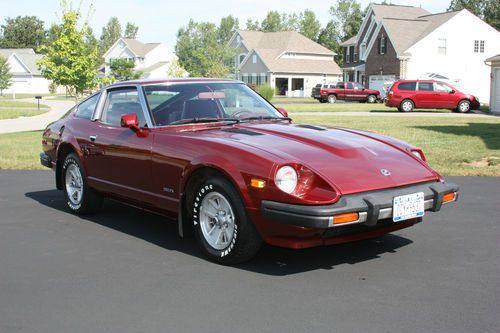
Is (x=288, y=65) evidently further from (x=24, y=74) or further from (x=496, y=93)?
(x=496, y=93)

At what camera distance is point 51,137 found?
7.68 m

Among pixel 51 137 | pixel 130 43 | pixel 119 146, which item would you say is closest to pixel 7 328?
pixel 119 146

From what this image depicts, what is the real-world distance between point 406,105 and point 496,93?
14.5 ft

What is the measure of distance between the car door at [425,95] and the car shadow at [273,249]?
27058mm

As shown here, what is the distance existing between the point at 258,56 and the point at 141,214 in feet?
220

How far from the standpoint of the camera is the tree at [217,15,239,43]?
122 meters

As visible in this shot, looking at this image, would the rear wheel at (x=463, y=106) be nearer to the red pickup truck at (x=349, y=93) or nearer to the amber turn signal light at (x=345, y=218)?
the red pickup truck at (x=349, y=93)

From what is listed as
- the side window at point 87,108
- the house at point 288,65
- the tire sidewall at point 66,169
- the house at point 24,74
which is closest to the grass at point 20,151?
the tire sidewall at point 66,169

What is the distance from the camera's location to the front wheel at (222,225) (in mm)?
4836

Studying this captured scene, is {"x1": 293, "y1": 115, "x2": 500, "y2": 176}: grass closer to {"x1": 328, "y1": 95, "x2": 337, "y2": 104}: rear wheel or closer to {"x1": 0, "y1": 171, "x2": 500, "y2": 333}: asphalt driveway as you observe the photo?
{"x1": 0, "y1": 171, "x2": 500, "y2": 333}: asphalt driveway

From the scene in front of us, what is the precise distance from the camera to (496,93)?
102ft

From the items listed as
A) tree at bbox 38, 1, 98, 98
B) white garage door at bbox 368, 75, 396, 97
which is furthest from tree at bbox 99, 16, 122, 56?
tree at bbox 38, 1, 98, 98


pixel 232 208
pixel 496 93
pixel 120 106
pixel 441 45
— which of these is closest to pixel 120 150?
pixel 120 106

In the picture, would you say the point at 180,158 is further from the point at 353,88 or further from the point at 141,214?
the point at 353,88
